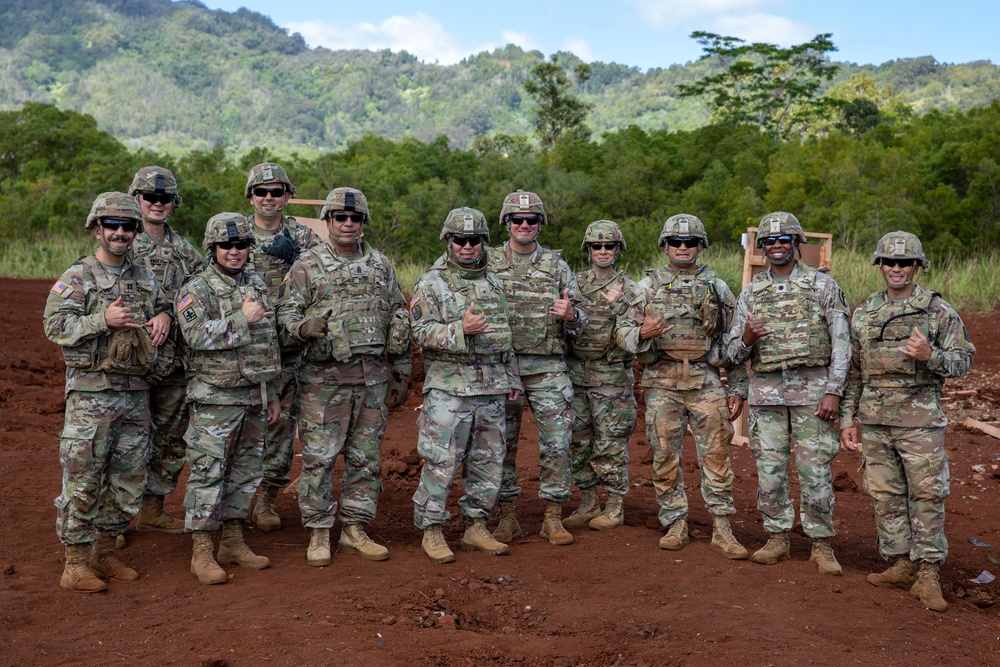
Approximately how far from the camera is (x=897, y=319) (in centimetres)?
619

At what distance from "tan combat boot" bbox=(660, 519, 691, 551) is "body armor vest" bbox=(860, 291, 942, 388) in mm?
1641

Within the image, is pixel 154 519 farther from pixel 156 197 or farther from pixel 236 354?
pixel 156 197

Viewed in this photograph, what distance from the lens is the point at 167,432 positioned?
698 centimetres

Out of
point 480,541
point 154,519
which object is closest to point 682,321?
point 480,541

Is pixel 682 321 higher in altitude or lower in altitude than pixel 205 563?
higher

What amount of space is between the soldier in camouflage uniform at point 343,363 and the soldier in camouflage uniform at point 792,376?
2372 millimetres

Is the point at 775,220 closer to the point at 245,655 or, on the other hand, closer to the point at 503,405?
the point at 503,405

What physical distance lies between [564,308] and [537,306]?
0.32 metres

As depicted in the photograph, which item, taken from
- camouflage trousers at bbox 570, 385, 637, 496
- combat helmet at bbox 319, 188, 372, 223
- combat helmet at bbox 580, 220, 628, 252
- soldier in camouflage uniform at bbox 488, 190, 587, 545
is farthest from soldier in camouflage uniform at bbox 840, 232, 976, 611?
combat helmet at bbox 319, 188, 372, 223

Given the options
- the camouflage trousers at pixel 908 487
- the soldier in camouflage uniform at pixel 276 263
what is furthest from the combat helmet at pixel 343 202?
the camouflage trousers at pixel 908 487

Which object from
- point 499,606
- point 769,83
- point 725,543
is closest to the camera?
point 499,606

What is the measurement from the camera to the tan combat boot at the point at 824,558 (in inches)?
A: 253

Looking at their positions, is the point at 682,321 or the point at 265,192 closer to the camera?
the point at 682,321

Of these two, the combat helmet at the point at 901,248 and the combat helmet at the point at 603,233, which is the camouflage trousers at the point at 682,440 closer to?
the combat helmet at the point at 603,233
